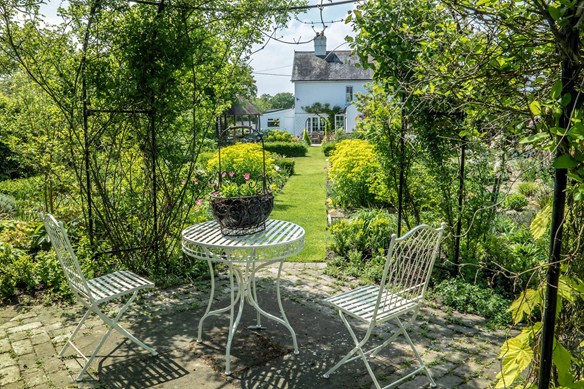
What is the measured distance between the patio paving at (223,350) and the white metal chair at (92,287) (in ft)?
0.64

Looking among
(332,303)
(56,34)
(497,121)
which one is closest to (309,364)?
(332,303)

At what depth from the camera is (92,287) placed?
3543 mm

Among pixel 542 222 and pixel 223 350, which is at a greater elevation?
pixel 542 222

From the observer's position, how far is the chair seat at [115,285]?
3.37 metres

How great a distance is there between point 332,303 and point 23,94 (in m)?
5.42

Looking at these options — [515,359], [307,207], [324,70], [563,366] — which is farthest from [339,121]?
[563,366]

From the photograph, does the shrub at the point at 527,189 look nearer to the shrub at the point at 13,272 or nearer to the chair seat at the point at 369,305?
the chair seat at the point at 369,305

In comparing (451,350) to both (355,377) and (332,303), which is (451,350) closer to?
(355,377)

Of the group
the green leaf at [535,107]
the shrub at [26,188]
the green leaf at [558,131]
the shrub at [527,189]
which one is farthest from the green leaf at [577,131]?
the shrub at [527,189]

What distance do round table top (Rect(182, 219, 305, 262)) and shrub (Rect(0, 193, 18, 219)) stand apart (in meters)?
4.95

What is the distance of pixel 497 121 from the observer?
2066 millimetres

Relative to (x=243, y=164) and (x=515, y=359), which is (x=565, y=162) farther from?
(x=243, y=164)

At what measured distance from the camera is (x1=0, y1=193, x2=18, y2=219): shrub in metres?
7.26

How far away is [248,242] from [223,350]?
3.08 feet
